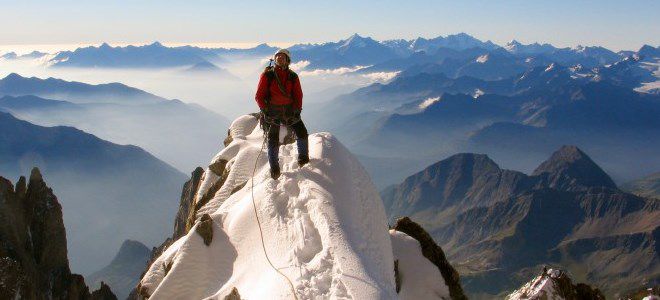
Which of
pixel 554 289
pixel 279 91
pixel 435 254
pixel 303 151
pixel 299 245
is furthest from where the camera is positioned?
pixel 435 254

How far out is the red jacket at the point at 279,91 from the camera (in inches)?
858

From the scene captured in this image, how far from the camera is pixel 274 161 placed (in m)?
22.9

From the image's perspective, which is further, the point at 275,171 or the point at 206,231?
the point at 275,171

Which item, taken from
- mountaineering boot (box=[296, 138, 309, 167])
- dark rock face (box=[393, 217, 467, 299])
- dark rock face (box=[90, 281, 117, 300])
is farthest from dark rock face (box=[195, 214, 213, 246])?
dark rock face (box=[90, 281, 117, 300])

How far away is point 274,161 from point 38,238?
117 feet

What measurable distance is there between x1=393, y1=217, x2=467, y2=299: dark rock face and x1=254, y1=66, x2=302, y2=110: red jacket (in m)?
9.86

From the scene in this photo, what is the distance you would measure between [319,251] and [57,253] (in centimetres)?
4042

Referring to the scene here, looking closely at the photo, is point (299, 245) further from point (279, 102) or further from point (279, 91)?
point (279, 91)

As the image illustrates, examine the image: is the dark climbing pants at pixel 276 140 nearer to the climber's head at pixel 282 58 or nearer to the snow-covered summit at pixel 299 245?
the snow-covered summit at pixel 299 245

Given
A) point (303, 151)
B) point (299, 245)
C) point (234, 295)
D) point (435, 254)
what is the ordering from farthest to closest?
1. point (435, 254)
2. point (303, 151)
3. point (299, 245)
4. point (234, 295)

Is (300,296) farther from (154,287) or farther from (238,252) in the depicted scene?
(154,287)

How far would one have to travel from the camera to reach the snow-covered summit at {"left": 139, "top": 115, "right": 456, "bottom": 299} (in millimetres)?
15875

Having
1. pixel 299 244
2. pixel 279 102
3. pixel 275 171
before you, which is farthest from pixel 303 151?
pixel 299 244

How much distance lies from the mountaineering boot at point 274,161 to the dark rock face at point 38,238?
1005 inches
